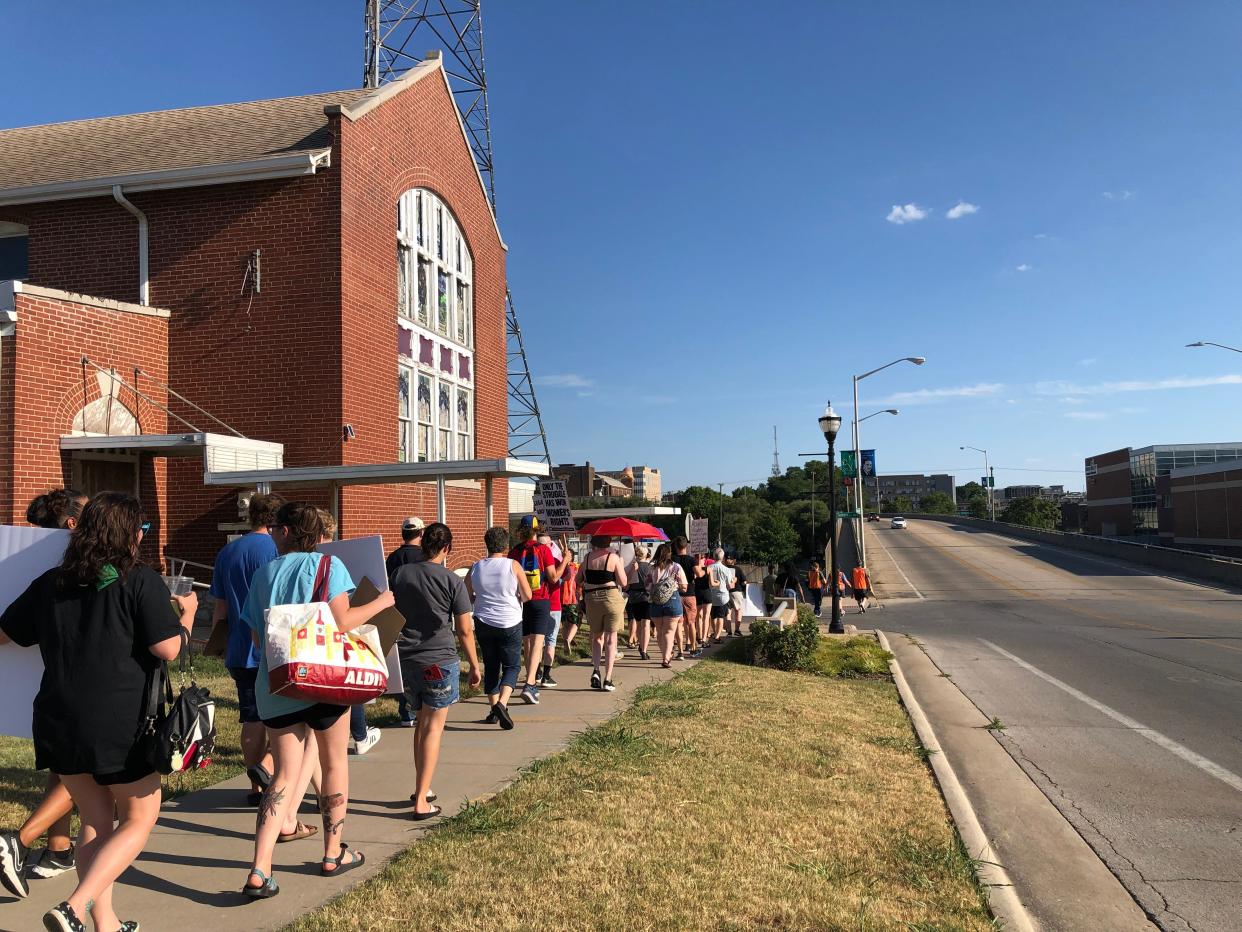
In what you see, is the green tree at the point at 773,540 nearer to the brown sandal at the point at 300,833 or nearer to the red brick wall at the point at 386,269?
the red brick wall at the point at 386,269

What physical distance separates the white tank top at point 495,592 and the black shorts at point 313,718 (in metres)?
3.17

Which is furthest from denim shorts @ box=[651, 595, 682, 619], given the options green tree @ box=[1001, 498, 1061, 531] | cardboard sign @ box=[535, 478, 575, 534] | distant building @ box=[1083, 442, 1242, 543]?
green tree @ box=[1001, 498, 1061, 531]

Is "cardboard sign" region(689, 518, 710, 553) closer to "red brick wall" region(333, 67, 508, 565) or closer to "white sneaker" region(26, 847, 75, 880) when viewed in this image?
"red brick wall" region(333, 67, 508, 565)

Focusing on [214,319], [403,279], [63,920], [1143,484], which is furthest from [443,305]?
[1143,484]

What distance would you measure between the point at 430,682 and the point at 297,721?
125 centimetres

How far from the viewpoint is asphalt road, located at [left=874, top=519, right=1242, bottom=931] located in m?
5.62

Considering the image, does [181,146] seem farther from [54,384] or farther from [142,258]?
[54,384]

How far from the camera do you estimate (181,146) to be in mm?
17984

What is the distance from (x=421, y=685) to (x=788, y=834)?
2340mm

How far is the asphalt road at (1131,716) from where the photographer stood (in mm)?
5625

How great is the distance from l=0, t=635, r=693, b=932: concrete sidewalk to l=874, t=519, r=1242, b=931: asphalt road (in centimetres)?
405

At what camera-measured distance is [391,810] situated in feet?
19.3

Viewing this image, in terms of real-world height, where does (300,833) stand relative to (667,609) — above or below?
below

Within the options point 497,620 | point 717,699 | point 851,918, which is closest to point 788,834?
point 851,918
